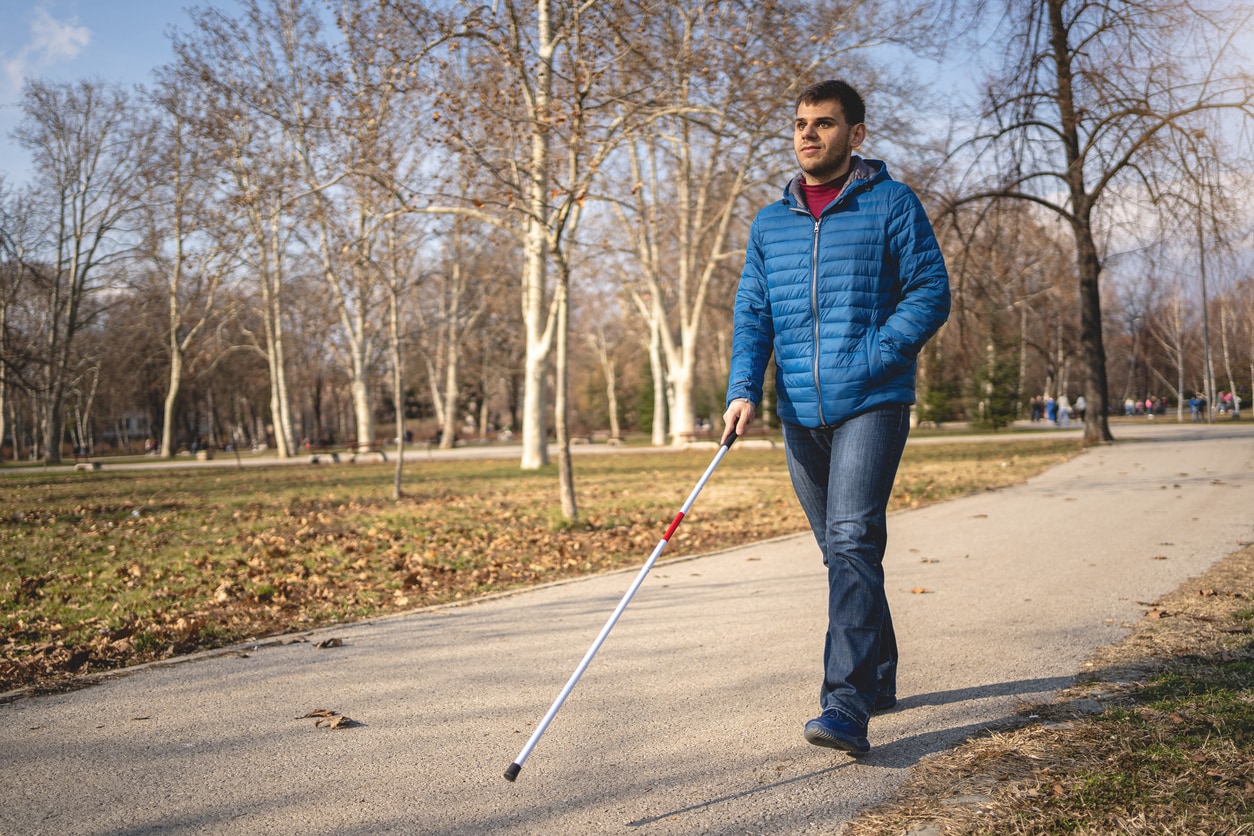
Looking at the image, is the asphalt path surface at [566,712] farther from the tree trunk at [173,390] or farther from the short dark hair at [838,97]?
the tree trunk at [173,390]

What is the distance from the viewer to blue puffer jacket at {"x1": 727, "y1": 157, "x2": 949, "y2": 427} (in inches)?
134

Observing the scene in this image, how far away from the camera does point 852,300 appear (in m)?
3.47

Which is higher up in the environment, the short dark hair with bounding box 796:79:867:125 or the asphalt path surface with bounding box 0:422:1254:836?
the short dark hair with bounding box 796:79:867:125

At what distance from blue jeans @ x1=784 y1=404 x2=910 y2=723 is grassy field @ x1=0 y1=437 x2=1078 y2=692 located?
373 cm

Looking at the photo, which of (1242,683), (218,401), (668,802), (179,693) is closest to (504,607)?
(179,693)

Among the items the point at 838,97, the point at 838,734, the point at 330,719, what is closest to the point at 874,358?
the point at 838,97

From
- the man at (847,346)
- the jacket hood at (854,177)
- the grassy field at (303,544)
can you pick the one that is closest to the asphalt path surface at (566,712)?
the man at (847,346)

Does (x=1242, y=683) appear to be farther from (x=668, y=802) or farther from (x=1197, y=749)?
(x=668, y=802)

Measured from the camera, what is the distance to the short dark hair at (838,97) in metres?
3.48

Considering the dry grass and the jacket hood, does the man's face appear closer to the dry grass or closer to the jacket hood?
the jacket hood

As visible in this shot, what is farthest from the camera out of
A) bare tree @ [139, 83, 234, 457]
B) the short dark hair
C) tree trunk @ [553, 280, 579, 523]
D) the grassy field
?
bare tree @ [139, 83, 234, 457]

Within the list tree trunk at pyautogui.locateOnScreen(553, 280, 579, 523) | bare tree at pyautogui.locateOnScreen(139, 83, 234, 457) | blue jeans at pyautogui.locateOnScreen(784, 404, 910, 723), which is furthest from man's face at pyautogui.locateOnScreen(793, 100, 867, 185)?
bare tree at pyautogui.locateOnScreen(139, 83, 234, 457)

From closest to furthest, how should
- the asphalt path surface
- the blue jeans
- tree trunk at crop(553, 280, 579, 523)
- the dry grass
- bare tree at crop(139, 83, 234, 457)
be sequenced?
the dry grass → the asphalt path surface → the blue jeans → tree trunk at crop(553, 280, 579, 523) → bare tree at crop(139, 83, 234, 457)

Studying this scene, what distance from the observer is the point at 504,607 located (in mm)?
6320
